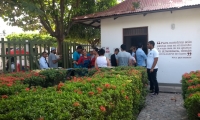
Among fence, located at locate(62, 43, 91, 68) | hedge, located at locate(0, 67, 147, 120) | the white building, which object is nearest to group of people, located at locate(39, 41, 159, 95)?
the white building

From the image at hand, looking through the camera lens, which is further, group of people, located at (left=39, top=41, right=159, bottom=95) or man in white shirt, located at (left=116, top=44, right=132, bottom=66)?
man in white shirt, located at (left=116, top=44, right=132, bottom=66)

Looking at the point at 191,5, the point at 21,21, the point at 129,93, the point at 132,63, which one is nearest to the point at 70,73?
the point at 132,63

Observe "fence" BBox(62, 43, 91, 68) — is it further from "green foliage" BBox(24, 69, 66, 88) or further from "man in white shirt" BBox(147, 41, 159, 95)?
"man in white shirt" BBox(147, 41, 159, 95)

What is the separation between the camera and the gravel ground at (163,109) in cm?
524

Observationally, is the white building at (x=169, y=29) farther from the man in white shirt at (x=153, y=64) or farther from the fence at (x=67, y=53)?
the fence at (x=67, y=53)

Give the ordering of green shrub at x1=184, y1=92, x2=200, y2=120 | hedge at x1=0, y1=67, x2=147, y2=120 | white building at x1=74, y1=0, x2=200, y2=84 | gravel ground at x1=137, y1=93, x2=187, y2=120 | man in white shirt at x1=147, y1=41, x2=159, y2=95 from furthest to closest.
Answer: white building at x1=74, y1=0, x2=200, y2=84, man in white shirt at x1=147, y1=41, x2=159, y2=95, gravel ground at x1=137, y1=93, x2=187, y2=120, green shrub at x1=184, y1=92, x2=200, y2=120, hedge at x1=0, y1=67, x2=147, y2=120

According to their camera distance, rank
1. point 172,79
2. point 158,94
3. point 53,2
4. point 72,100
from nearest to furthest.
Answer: point 72,100 < point 158,94 < point 172,79 < point 53,2

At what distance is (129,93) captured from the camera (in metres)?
4.10

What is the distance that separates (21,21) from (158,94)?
8383 mm

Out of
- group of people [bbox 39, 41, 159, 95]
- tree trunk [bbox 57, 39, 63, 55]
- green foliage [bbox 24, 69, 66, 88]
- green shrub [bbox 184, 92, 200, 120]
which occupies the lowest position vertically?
green shrub [bbox 184, 92, 200, 120]

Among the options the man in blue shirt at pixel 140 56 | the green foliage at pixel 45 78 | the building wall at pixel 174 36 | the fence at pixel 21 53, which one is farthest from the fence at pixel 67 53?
the green foliage at pixel 45 78

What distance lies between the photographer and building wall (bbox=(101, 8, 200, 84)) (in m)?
8.57

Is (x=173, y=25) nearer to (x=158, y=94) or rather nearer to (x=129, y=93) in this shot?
(x=158, y=94)

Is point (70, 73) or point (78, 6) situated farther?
point (78, 6)
